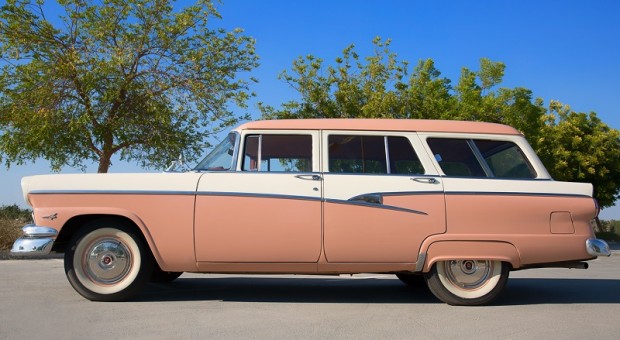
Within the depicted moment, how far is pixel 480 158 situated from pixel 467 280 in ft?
4.21

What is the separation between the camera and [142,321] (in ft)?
18.1

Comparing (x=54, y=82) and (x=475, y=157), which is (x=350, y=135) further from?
(x=54, y=82)

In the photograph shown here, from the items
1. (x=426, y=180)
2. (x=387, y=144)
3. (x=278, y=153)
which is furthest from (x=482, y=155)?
(x=278, y=153)

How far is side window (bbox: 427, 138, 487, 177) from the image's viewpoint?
6.64m

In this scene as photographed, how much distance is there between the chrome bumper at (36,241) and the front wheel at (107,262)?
0.23m

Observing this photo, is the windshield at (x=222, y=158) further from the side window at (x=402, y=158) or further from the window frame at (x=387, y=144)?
the side window at (x=402, y=158)

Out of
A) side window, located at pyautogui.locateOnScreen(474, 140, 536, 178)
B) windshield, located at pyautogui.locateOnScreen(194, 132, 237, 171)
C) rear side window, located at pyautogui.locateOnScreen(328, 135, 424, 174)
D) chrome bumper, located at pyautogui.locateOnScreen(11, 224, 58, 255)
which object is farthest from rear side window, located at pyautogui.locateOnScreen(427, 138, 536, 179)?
chrome bumper, located at pyautogui.locateOnScreen(11, 224, 58, 255)

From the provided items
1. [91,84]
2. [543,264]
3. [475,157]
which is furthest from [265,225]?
[91,84]

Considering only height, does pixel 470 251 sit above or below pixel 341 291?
above

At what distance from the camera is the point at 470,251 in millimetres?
6336

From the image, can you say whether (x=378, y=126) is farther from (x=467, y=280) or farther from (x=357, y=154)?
(x=467, y=280)

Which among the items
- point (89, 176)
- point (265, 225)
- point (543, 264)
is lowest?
point (543, 264)

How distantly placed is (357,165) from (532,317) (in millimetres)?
2216

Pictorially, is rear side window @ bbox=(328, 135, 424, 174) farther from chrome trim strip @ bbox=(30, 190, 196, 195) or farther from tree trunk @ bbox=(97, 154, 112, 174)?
tree trunk @ bbox=(97, 154, 112, 174)
